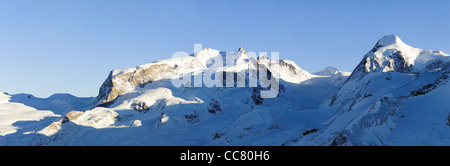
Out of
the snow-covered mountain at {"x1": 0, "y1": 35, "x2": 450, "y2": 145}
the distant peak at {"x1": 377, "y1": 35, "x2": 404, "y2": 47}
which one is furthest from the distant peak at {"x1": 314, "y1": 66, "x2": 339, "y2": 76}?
the distant peak at {"x1": 377, "y1": 35, "x2": 404, "y2": 47}

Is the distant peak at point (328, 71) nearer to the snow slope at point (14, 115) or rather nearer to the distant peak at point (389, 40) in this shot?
the distant peak at point (389, 40)

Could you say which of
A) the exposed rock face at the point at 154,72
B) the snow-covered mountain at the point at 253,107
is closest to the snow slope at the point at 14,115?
the snow-covered mountain at the point at 253,107

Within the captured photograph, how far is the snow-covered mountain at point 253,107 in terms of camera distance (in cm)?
3148

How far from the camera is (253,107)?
286 feet

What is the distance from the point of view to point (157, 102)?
87875 millimetres

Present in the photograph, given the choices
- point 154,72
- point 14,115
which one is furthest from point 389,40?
point 14,115

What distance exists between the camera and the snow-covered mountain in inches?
1240

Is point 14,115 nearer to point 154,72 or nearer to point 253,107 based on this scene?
point 154,72

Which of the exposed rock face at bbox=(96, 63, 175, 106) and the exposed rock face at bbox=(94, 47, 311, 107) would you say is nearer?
the exposed rock face at bbox=(96, 63, 175, 106)

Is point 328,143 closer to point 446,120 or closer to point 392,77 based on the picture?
point 446,120
